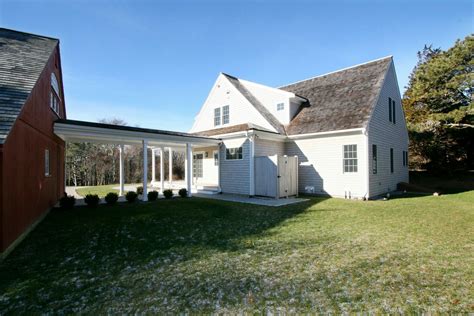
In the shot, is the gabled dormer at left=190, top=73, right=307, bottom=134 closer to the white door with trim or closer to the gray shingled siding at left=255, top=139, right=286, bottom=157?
the gray shingled siding at left=255, top=139, right=286, bottom=157

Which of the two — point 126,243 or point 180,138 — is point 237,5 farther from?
point 126,243

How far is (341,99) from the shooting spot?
47.3 feet

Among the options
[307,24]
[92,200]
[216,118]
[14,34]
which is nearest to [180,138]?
[92,200]

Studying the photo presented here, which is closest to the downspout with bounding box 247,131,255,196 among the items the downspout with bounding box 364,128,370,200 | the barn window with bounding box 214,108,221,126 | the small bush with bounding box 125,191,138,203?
the barn window with bounding box 214,108,221,126

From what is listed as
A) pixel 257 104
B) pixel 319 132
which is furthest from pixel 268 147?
pixel 257 104

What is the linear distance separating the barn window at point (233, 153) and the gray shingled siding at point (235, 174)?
17cm

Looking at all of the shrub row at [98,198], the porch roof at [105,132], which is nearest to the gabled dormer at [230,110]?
the porch roof at [105,132]

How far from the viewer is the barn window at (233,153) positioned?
13.8 m

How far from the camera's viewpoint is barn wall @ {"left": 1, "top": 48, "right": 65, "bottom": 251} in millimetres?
5027

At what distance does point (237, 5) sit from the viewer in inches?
452

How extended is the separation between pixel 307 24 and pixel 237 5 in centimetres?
371

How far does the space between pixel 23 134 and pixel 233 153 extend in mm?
9341

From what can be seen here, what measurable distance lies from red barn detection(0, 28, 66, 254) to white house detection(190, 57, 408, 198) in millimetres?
8059

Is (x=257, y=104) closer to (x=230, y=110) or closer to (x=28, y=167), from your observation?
(x=230, y=110)
